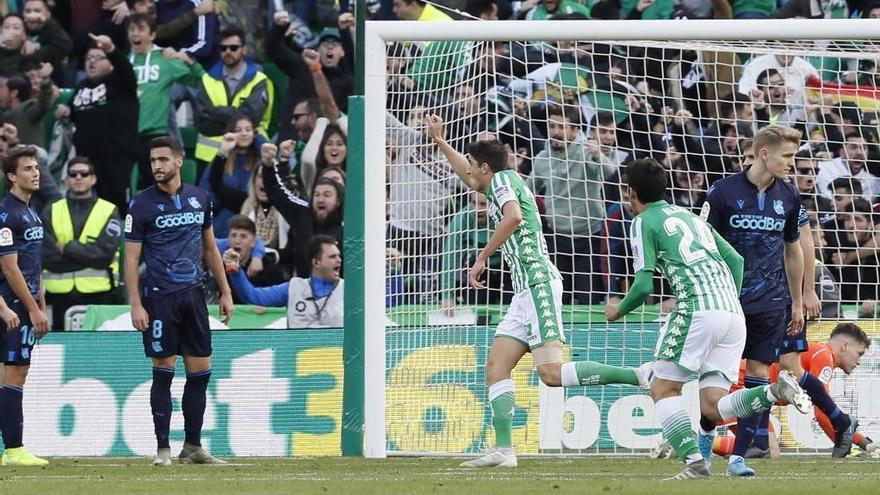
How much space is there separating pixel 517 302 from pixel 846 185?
465 centimetres

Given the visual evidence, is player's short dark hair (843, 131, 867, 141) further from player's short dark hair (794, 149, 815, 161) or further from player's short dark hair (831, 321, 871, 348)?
player's short dark hair (831, 321, 871, 348)

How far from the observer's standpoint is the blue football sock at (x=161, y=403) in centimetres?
1041

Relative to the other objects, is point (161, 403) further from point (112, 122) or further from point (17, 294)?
point (112, 122)

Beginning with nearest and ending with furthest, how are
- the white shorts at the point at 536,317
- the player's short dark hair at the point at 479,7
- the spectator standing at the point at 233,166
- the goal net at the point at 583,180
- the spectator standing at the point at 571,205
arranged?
the white shorts at the point at 536,317 → the goal net at the point at 583,180 → the spectator standing at the point at 571,205 → the spectator standing at the point at 233,166 → the player's short dark hair at the point at 479,7

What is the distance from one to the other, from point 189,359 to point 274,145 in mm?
5113

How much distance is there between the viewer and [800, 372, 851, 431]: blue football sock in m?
10.9

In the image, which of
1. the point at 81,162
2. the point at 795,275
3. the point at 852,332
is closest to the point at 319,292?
the point at 81,162

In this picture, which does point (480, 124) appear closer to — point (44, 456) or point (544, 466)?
point (544, 466)

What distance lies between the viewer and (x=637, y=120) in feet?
42.6

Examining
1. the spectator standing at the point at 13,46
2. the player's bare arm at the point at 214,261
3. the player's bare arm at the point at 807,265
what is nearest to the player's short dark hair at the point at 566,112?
the player's bare arm at the point at 807,265

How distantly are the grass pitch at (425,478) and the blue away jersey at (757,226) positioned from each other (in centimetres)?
115

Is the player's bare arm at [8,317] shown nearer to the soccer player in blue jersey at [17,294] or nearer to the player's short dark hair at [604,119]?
the soccer player in blue jersey at [17,294]

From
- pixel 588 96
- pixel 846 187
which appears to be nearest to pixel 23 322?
pixel 588 96

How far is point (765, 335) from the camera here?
10141 millimetres
